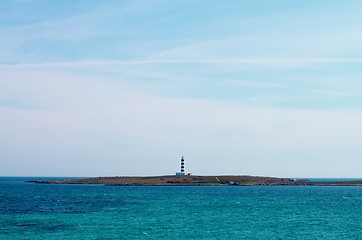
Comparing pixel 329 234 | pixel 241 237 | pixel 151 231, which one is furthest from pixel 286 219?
pixel 151 231

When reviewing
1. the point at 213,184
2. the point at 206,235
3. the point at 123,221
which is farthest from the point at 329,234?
the point at 213,184

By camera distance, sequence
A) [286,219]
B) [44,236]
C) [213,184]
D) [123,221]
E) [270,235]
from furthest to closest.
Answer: [213,184] < [286,219] < [123,221] < [270,235] < [44,236]

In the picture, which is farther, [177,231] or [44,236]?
[177,231]

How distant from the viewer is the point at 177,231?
168 feet

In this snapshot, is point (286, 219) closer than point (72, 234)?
No

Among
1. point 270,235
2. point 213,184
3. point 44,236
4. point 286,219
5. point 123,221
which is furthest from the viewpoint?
point 213,184

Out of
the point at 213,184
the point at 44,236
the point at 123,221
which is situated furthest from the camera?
the point at 213,184

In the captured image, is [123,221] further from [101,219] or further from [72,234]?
[72,234]

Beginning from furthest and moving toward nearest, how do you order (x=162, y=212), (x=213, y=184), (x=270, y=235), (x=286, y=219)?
(x=213, y=184), (x=162, y=212), (x=286, y=219), (x=270, y=235)

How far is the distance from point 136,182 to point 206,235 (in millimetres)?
150282

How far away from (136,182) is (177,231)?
148 meters

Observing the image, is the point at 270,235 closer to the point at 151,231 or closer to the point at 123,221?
the point at 151,231

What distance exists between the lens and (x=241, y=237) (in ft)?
158

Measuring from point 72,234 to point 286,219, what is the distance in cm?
3092
